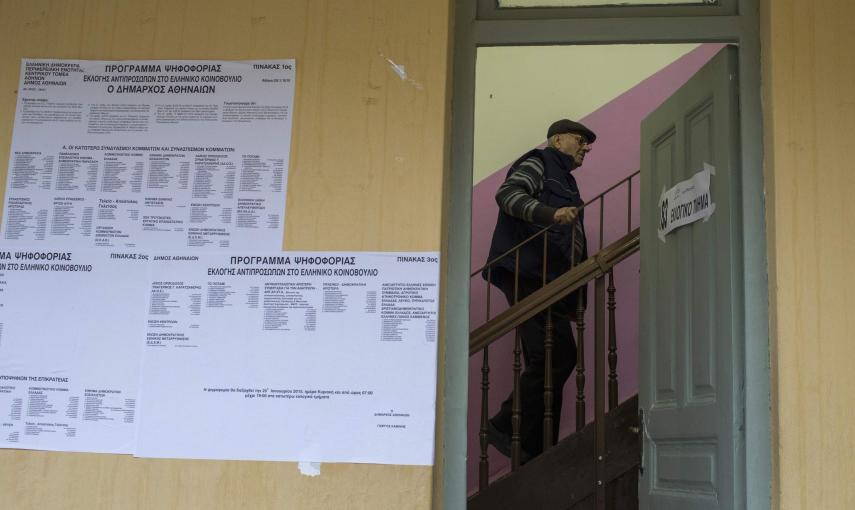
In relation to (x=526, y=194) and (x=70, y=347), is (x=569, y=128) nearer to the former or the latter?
(x=526, y=194)

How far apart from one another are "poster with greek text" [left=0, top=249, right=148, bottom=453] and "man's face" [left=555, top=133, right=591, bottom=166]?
296cm

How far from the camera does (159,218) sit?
9.05 feet

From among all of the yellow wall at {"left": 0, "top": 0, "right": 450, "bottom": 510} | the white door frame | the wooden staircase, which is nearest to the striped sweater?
the wooden staircase

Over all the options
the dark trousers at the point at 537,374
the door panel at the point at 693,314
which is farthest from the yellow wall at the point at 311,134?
the dark trousers at the point at 537,374

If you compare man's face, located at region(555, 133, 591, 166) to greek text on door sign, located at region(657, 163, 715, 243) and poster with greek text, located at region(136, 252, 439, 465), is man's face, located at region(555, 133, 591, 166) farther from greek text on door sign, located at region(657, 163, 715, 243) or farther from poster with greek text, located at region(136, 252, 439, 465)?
poster with greek text, located at region(136, 252, 439, 465)

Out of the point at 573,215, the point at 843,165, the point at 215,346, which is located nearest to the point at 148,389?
the point at 215,346

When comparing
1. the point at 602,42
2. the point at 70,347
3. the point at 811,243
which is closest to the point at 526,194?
the point at 602,42

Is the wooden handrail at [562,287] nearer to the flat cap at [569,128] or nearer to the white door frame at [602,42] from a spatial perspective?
the flat cap at [569,128]

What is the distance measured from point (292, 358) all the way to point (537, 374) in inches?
88.0

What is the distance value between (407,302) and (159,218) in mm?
741

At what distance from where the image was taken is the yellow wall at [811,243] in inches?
96.3

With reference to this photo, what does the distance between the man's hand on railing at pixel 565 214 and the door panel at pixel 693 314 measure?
3.40ft

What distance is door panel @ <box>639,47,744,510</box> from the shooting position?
9.04ft

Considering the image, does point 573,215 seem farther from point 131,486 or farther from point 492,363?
point 131,486
